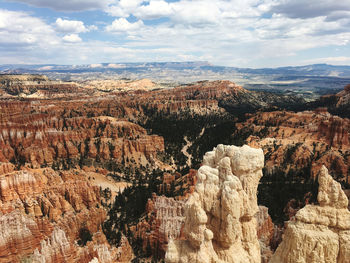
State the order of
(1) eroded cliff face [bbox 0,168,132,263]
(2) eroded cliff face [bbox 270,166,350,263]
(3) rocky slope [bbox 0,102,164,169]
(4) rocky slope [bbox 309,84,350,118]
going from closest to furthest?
(2) eroded cliff face [bbox 270,166,350,263], (1) eroded cliff face [bbox 0,168,132,263], (3) rocky slope [bbox 0,102,164,169], (4) rocky slope [bbox 309,84,350,118]

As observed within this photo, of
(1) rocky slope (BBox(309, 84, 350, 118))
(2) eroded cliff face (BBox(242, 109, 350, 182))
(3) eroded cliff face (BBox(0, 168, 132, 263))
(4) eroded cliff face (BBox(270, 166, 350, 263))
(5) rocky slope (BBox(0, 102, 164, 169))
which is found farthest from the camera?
(1) rocky slope (BBox(309, 84, 350, 118))

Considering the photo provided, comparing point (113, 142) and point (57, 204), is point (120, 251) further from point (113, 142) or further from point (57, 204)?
point (113, 142)

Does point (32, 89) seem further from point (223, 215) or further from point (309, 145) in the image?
point (223, 215)

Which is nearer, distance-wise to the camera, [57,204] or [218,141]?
[57,204]

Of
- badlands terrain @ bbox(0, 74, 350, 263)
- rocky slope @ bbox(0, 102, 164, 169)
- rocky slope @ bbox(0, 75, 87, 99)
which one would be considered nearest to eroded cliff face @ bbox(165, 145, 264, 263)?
badlands terrain @ bbox(0, 74, 350, 263)

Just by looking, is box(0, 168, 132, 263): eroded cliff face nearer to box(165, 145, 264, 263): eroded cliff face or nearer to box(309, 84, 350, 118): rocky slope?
box(165, 145, 264, 263): eroded cliff face

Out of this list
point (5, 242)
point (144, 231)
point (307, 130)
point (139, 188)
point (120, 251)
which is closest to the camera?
point (5, 242)

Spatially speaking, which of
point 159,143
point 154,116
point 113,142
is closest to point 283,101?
point 154,116

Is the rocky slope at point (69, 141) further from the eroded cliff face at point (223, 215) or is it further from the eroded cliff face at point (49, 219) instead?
the eroded cliff face at point (223, 215)
